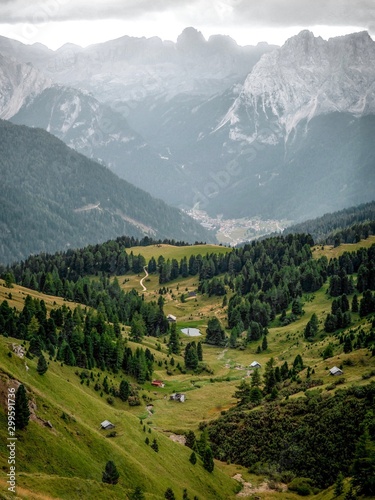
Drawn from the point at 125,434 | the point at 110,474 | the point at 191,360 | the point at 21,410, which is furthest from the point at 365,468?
the point at 191,360

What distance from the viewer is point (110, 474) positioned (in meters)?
84.2

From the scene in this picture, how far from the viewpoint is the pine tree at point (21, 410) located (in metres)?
81.6

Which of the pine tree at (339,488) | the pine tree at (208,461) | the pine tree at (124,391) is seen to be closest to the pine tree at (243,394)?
the pine tree at (124,391)

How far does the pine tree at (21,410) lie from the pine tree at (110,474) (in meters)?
12.7

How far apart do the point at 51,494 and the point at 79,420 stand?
25511 mm

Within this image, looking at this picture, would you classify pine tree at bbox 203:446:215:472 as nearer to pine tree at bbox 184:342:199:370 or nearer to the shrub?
the shrub

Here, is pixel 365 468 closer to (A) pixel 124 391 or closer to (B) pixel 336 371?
(B) pixel 336 371

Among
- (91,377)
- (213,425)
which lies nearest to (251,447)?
(213,425)

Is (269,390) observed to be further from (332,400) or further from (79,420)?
(79,420)

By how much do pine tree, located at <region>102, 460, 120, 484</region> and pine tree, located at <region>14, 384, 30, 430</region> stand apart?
1270 centimetres

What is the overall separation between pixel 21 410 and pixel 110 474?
15.0m

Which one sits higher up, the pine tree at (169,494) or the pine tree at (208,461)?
the pine tree at (169,494)

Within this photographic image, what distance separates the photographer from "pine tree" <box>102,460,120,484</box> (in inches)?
3300

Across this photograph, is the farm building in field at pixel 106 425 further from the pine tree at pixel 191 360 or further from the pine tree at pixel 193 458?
the pine tree at pixel 191 360
